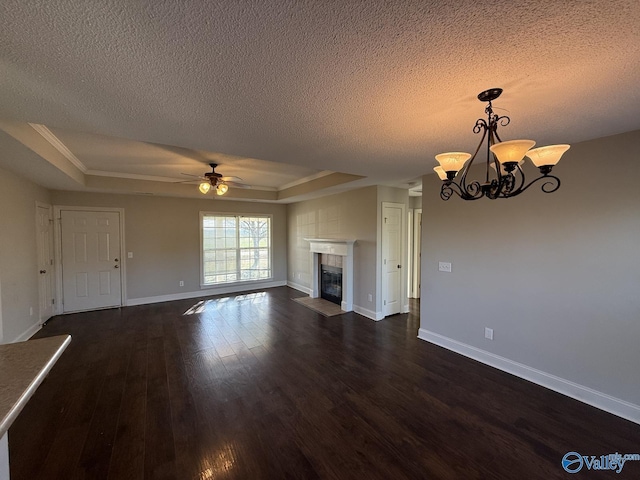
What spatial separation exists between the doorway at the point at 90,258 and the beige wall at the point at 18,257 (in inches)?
30.9

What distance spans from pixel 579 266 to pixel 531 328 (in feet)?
2.57

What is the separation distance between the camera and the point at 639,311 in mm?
2182

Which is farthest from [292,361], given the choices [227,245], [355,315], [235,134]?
[227,245]

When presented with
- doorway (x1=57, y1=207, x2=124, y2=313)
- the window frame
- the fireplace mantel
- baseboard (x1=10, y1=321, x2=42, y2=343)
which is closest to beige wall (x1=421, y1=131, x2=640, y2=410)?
the fireplace mantel

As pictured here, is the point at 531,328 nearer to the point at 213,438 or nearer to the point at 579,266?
the point at 579,266

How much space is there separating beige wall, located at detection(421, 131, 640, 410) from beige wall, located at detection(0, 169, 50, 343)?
5545 mm

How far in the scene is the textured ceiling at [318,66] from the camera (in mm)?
1023

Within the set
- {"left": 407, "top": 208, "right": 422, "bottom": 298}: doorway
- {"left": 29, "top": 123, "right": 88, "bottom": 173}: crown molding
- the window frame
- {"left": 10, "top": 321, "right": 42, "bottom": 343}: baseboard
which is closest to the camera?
{"left": 29, "top": 123, "right": 88, "bottom": 173}: crown molding

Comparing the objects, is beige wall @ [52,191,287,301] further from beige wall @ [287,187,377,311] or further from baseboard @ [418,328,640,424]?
baseboard @ [418,328,640,424]

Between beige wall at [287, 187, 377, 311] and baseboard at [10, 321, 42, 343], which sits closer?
baseboard at [10, 321, 42, 343]

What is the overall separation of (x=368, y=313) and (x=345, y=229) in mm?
1693

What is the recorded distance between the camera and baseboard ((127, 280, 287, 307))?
220 inches

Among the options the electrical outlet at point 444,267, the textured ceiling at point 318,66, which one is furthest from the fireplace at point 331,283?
the textured ceiling at point 318,66

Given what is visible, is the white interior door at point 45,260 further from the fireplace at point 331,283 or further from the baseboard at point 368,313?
the baseboard at point 368,313
